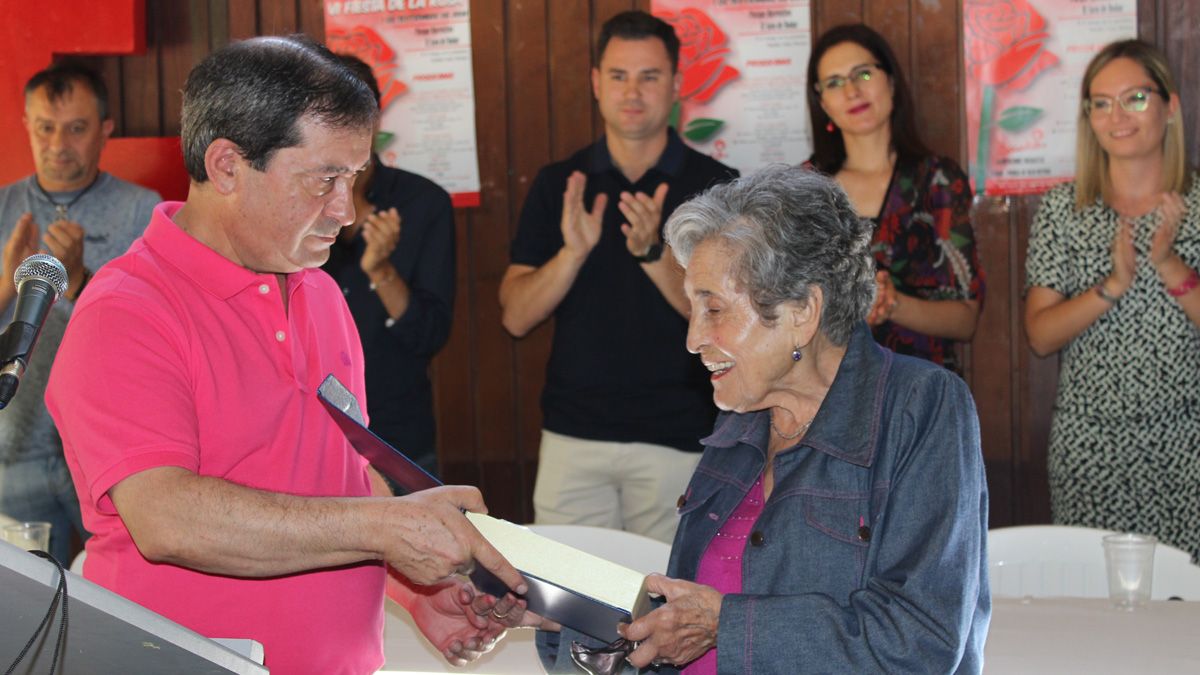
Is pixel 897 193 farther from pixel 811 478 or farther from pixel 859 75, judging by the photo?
pixel 811 478

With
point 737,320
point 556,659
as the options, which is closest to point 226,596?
point 556,659

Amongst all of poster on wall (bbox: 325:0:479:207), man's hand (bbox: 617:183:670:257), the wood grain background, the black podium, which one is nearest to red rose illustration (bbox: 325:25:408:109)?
poster on wall (bbox: 325:0:479:207)

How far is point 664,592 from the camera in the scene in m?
1.91

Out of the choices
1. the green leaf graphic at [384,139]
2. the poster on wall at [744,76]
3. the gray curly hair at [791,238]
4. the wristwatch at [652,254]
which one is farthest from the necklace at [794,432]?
the green leaf graphic at [384,139]

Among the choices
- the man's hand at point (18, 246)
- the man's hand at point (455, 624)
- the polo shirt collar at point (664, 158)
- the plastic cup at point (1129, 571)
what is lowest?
the plastic cup at point (1129, 571)

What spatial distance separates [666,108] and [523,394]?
1.27 meters

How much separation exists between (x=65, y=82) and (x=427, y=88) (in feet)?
3.89

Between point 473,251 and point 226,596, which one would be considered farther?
point 473,251

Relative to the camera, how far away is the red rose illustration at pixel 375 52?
462 cm

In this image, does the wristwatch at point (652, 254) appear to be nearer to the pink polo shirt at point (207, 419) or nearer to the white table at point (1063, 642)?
the white table at point (1063, 642)

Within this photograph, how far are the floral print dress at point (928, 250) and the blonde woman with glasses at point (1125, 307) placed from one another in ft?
1.01

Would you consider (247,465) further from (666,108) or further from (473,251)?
(473,251)

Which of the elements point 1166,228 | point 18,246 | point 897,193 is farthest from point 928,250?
point 18,246

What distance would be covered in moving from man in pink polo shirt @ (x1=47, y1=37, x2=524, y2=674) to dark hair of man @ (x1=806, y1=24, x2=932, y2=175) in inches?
87.8
